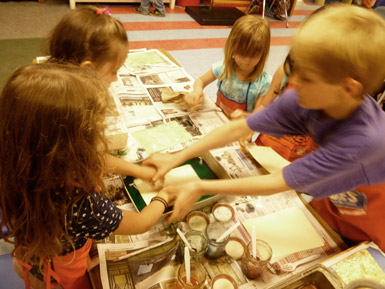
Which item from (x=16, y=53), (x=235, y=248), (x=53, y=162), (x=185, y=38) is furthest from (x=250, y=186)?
(x=185, y=38)

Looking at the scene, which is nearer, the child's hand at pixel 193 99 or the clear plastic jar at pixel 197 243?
the clear plastic jar at pixel 197 243

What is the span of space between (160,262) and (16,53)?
2.87m

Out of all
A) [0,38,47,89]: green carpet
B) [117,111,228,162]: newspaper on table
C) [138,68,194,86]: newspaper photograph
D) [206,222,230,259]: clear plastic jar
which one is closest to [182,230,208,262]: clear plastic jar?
[206,222,230,259]: clear plastic jar

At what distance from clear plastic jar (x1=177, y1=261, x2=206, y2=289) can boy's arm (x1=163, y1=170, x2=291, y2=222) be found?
160mm

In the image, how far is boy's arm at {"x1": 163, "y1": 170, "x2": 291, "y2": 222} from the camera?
88 centimetres

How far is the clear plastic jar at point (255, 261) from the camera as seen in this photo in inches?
31.6

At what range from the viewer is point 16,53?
112 inches

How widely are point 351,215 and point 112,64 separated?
1037 millimetres

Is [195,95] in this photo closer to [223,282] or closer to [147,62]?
[147,62]

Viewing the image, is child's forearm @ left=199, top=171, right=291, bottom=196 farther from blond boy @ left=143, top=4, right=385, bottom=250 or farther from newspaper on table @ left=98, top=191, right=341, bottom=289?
newspaper on table @ left=98, top=191, right=341, bottom=289

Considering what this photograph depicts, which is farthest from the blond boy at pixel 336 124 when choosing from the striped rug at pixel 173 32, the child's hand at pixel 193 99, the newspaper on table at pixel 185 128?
the striped rug at pixel 173 32

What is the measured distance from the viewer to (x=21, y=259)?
2.64ft

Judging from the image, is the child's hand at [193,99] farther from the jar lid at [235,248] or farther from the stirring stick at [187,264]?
the stirring stick at [187,264]

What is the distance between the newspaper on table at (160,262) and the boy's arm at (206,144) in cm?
25
